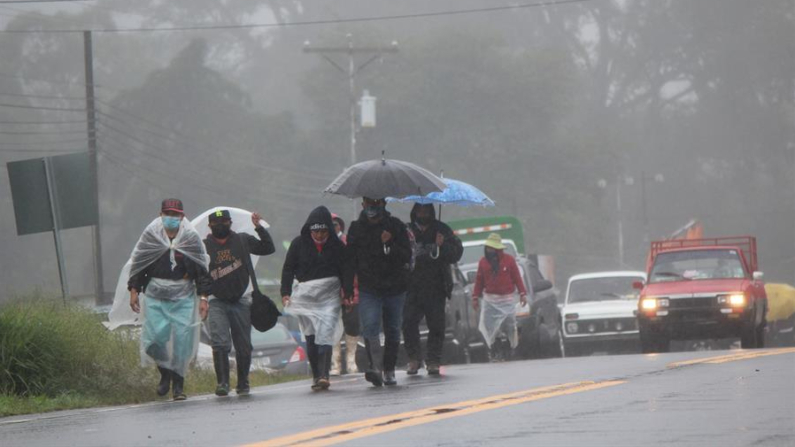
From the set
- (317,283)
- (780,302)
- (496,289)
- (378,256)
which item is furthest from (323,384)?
(780,302)

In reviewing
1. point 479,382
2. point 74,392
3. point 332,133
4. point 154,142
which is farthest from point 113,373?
point 332,133

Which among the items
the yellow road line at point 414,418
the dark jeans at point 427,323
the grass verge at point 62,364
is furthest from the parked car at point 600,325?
the yellow road line at point 414,418

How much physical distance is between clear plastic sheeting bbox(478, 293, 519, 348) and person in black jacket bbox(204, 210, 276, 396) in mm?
7733

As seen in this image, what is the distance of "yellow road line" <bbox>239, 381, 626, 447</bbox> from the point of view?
29.7 ft

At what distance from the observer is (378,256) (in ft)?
48.5

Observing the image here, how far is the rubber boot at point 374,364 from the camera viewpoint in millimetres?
14328

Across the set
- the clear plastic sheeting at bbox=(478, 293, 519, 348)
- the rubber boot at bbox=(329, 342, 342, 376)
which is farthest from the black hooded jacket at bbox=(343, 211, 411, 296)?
the clear plastic sheeting at bbox=(478, 293, 519, 348)

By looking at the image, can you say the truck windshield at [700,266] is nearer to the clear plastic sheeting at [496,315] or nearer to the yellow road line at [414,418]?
the clear plastic sheeting at [496,315]

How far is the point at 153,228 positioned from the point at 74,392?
5.72ft

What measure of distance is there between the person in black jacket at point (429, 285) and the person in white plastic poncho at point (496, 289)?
5639 mm

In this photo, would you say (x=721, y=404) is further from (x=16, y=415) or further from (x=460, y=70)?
(x=460, y=70)

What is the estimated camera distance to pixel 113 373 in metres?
15.8

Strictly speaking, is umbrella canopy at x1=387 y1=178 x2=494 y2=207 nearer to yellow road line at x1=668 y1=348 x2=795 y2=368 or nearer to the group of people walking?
yellow road line at x1=668 y1=348 x2=795 y2=368

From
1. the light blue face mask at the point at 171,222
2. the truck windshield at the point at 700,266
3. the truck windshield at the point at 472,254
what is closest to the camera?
the light blue face mask at the point at 171,222
